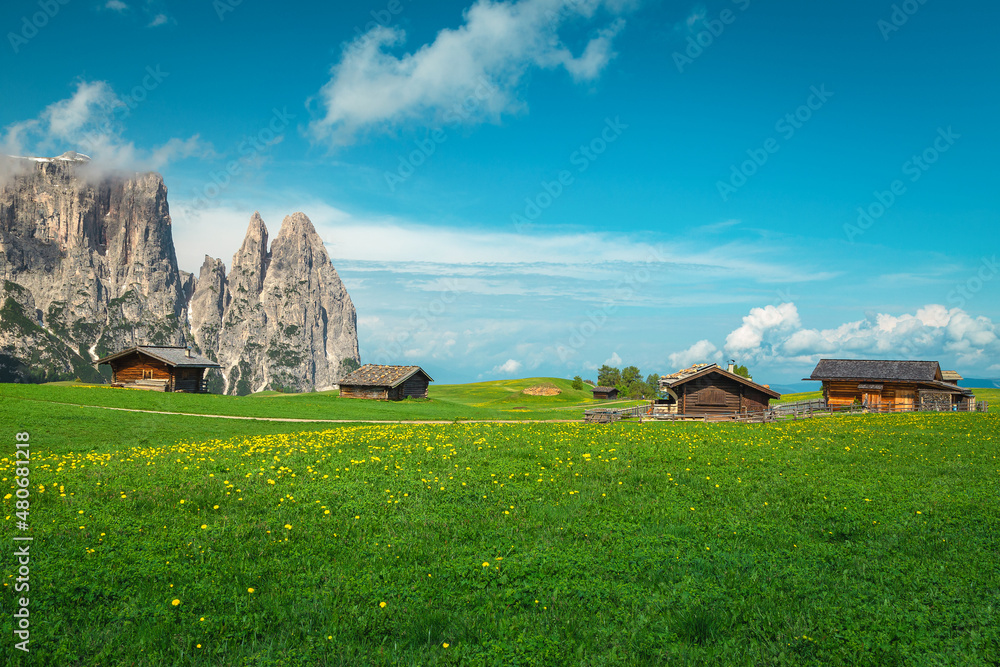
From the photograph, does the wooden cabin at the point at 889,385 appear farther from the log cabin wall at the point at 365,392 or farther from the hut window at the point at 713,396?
the log cabin wall at the point at 365,392

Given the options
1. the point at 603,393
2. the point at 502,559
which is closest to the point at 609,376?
the point at 603,393

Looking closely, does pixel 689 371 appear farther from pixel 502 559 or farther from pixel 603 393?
pixel 603 393

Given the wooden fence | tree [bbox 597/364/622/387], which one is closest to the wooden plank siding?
the wooden fence

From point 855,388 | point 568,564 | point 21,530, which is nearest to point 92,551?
point 21,530

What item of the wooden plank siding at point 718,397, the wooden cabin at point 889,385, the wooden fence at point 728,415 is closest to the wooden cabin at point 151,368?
the wooden fence at point 728,415

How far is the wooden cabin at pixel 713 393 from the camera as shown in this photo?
46438 millimetres

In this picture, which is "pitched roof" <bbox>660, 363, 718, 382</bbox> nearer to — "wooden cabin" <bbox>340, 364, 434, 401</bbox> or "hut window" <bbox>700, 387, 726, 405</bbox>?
"hut window" <bbox>700, 387, 726, 405</bbox>

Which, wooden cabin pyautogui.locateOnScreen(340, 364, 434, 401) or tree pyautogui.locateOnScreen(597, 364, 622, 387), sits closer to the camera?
wooden cabin pyautogui.locateOnScreen(340, 364, 434, 401)

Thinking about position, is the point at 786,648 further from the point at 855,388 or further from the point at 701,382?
the point at 855,388

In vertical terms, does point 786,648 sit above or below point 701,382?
below

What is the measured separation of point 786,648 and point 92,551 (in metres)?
11.4

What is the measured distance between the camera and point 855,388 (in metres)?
58.4

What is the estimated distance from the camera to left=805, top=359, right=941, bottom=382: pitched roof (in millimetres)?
57219

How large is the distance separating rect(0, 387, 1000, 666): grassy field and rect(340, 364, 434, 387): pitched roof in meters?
54.8
